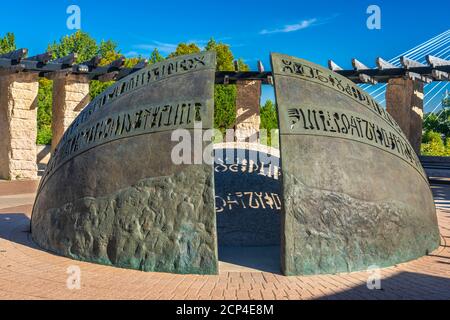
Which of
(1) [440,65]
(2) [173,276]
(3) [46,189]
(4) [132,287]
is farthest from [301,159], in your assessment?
(1) [440,65]

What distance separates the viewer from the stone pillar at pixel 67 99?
1917cm

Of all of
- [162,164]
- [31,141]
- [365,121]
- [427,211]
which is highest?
[31,141]

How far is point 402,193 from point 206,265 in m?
2.72

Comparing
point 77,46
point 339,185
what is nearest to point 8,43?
point 77,46

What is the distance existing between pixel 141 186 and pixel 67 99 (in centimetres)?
1540

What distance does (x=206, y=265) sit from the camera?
16.3ft

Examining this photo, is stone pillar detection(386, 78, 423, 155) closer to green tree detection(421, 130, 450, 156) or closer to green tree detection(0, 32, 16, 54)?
green tree detection(421, 130, 450, 156)

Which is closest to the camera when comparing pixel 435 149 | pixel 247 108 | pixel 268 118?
pixel 247 108

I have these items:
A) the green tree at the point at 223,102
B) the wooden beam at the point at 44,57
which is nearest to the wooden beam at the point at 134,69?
the wooden beam at the point at 44,57

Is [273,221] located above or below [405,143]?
below

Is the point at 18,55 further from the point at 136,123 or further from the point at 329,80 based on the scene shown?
the point at 329,80

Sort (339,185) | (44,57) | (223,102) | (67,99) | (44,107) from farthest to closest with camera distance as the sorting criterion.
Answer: (223,102) → (44,107) → (67,99) → (44,57) → (339,185)

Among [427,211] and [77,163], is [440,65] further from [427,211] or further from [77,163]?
[77,163]

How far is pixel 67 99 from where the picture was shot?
19203mm
